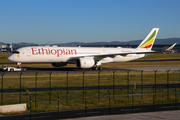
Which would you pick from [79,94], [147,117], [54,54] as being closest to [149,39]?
[54,54]

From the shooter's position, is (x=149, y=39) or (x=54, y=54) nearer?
(x=54, y=54)

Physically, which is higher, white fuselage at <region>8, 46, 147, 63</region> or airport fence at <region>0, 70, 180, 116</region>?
white fuselage at <region>8, 46, 147, 63</region>

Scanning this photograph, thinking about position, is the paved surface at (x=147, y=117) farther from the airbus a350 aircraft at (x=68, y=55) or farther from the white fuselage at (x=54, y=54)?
the white fuselage at (x=54, y=54)

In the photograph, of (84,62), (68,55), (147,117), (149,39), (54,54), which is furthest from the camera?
(149,39)

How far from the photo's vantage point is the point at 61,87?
31.1 meters

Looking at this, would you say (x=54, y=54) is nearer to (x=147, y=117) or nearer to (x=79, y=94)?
(x=79, y=94)

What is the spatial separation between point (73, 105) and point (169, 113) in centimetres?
831

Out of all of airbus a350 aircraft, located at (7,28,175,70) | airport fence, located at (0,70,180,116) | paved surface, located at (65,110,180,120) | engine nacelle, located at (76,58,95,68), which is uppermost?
airbus a350 aircraft, located at (7,28,175,70)

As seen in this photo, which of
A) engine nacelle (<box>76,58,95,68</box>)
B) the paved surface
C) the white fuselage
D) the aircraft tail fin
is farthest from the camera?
the aircraft tail fin

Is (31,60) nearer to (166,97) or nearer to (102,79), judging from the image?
(102,79)

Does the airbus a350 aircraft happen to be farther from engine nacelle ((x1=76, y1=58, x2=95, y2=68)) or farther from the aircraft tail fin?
the aircraft tail fin

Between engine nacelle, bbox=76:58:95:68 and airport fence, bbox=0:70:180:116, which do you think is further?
engine nacelle, bbox=76:58:95:68

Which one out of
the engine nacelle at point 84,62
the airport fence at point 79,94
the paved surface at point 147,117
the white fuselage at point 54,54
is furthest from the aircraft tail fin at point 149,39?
the paved surface at point 147,117

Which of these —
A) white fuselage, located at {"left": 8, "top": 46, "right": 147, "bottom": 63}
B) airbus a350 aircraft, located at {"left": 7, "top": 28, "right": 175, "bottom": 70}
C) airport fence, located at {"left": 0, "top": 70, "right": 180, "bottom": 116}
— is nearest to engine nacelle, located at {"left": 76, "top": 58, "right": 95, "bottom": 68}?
airbus a350 aircraft, located at {"left": 7, "top": 28, "right": 175, "bottom": 70}
